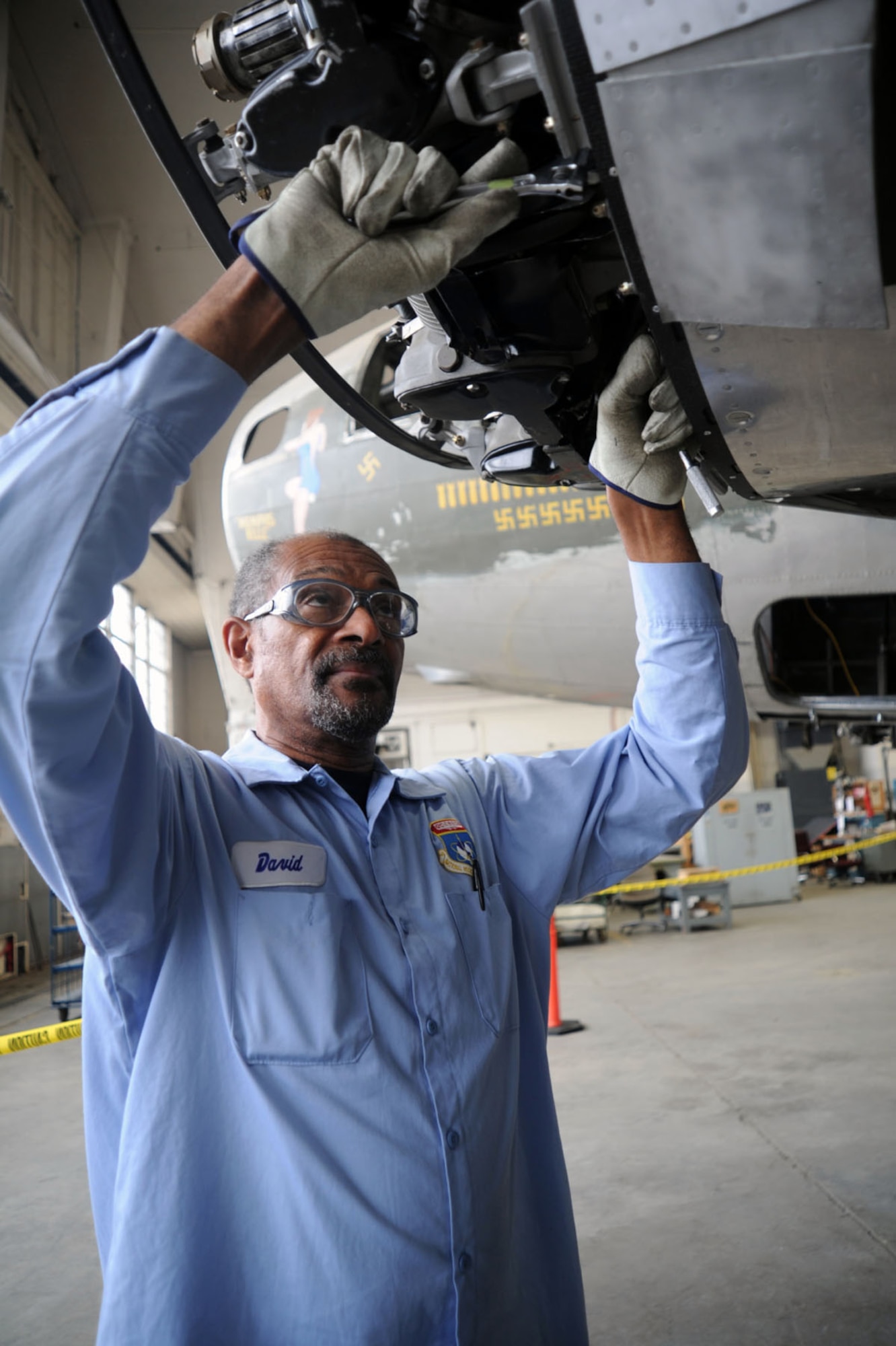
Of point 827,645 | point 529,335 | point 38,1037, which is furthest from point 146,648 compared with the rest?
point 529,335

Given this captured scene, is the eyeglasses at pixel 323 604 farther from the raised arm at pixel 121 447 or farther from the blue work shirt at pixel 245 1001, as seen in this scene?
the raised arm at pixel 121 447

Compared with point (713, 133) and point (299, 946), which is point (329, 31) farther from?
point (299, 946)

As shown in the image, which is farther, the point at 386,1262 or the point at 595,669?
the point at 595,669

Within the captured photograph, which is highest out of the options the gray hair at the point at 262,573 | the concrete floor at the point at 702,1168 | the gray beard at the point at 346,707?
the gray hair at the point at 262,573

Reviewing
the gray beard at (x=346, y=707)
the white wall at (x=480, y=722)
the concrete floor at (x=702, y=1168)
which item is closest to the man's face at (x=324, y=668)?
the gray beard at (x=346, y=707)

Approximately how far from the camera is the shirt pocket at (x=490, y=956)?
1.42 metres

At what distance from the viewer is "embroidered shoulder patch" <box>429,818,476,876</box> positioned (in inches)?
60.2

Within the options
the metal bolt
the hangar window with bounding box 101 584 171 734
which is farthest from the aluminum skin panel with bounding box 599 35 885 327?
the hangar window with bounding box 101 584 171 734

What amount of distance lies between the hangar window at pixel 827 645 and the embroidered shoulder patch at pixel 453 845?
296 centimetres

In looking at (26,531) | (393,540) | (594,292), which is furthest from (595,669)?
(26,531)

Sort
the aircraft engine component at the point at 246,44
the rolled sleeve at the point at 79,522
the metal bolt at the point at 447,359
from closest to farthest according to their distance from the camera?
the rolled sleeve at the point at 79,522
the aircraft engine component at the point at 246,44
the metal bolt at the point at 447,359

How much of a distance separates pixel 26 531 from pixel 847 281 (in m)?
1.02

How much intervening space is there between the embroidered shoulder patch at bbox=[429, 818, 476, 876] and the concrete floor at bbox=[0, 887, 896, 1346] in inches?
63.7

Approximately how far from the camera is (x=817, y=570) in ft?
12.6
